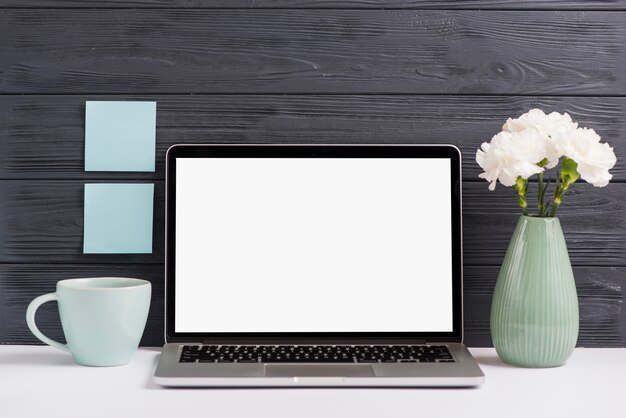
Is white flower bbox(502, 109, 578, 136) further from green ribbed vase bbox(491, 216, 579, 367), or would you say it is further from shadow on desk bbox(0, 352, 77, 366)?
shadow on desk bbox(0, 352, 77, 366)

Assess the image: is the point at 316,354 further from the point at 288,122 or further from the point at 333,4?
the point at 333,4

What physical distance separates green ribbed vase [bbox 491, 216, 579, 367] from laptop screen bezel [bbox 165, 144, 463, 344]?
80 millimetres

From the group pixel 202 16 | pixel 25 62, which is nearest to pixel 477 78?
pixel 202 16

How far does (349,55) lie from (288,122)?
13 centimetres

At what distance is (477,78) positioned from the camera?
1.00m

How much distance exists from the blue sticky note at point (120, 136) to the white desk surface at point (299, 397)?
0.29 m

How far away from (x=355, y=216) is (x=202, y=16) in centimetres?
37

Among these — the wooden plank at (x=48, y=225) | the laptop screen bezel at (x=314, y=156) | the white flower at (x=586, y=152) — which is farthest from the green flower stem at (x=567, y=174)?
the wooden plank at (x=48, y=225)

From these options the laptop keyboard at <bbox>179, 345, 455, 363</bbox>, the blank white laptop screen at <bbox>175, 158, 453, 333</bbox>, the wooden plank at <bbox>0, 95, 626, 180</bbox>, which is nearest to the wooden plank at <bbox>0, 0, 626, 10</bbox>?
the wooden plank at <bbox>0, 95, 626, 180</bbox>

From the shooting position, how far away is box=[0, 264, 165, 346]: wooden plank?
39.3 inches

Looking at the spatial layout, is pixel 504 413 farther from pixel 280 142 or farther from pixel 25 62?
pixel 25 62

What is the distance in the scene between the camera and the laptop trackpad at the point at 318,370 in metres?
0.79

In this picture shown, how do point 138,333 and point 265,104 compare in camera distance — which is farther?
point 265,104

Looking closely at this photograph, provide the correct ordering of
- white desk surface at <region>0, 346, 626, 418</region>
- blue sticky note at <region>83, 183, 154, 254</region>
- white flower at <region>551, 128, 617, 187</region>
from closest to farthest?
1. white desk surface at <region>0, 346, 626, 418</region>
2. white flower at <region>551, 128, 617, 187</region>
3. blue sticky note at <region>83, 183, 154, 254</region>
